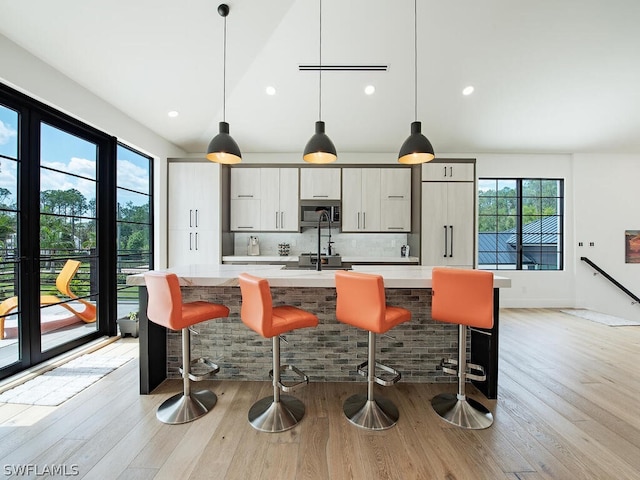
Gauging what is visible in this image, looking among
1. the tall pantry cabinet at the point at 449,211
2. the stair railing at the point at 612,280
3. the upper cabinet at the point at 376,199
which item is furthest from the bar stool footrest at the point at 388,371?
the stair railing at the point at 612,280

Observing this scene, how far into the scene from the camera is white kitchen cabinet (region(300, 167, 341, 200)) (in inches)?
189

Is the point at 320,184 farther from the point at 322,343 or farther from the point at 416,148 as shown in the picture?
the point at 322,343

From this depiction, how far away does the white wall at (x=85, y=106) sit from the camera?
2.40 m

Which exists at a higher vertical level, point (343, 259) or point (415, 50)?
point (415, 50)

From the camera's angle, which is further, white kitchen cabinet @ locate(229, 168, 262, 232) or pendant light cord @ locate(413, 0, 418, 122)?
white kitchen cabinet @ locate(229, 168, 262, 232)

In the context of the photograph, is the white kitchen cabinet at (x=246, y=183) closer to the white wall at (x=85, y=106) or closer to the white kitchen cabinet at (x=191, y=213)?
the white kitchen cabinet at (x=191, y=213)

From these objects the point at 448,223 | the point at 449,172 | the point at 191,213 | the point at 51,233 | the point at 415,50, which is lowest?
the point at 51,233

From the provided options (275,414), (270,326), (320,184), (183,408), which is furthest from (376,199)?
(183,408)

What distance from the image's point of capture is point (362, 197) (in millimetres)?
4801

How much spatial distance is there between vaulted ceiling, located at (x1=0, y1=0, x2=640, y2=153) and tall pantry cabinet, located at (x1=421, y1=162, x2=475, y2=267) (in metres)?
0.71

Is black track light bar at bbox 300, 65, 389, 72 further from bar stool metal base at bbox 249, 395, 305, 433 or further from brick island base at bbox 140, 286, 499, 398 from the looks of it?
bar stool metal base at bbox 249, 395, 305, 433

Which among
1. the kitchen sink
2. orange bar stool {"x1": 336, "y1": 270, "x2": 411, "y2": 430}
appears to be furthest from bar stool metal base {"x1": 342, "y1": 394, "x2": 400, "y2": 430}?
the kitchen sink

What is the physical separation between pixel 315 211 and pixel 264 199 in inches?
34.7

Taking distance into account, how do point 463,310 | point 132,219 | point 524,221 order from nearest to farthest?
1. point 463,310
2. point 132,219
3. point 524,221
